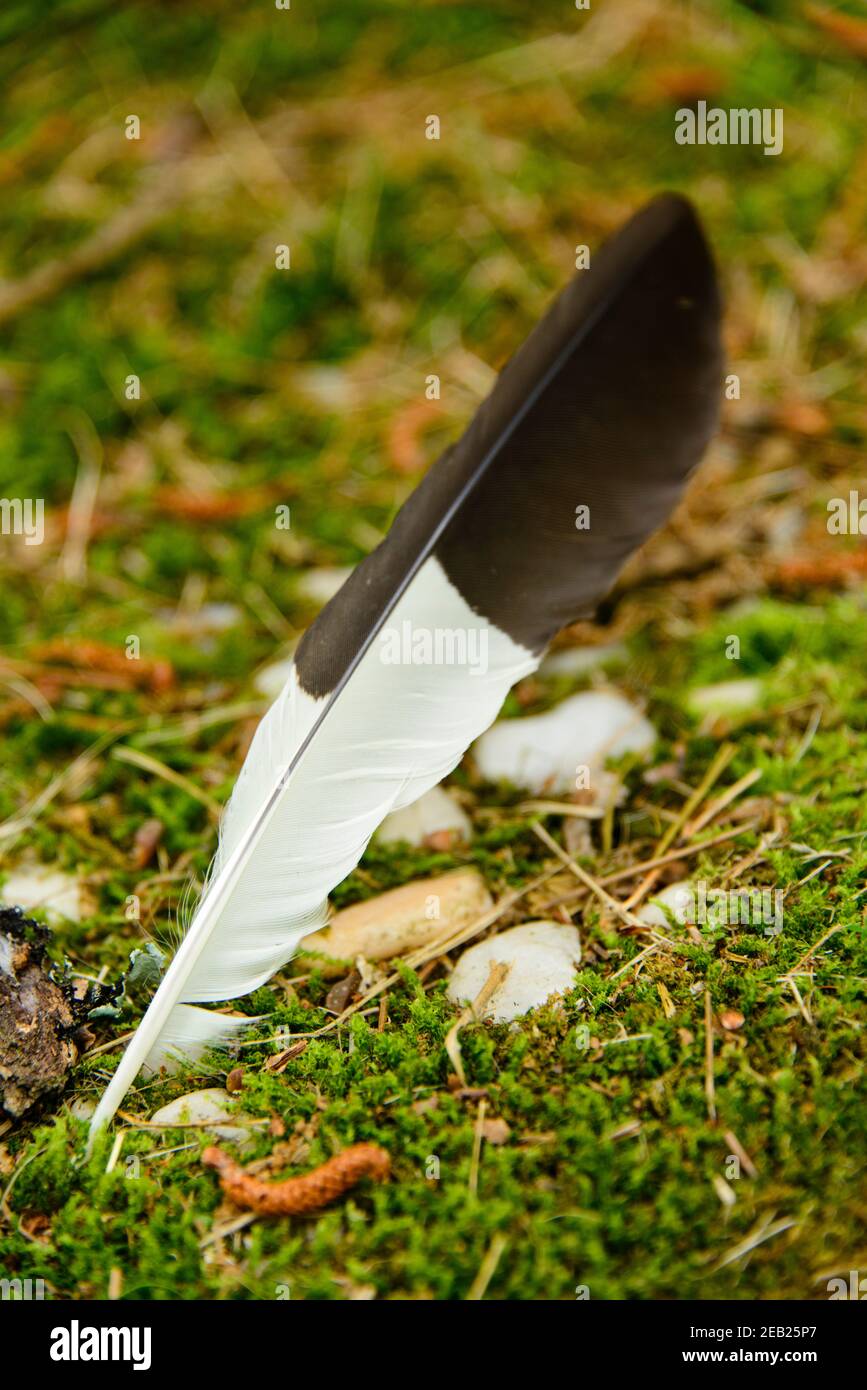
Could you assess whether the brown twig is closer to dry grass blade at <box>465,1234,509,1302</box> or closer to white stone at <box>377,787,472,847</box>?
dry grass blade at <box>465,1234,509,1302</box>

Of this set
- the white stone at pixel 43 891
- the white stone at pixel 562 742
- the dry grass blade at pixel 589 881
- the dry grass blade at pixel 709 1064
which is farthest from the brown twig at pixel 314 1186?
the white stone at pixel 562 742

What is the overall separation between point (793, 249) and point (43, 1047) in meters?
3.53

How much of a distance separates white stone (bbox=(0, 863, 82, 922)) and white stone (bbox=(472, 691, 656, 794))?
97 cm

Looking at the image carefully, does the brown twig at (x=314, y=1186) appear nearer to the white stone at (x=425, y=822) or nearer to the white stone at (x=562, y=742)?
the white stone at (x=425, y=822)

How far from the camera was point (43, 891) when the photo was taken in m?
2.25

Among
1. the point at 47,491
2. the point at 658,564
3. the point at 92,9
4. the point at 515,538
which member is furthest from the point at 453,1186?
the point at 92,9

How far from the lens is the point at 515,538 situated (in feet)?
6.82

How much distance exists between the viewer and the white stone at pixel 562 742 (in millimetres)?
2352

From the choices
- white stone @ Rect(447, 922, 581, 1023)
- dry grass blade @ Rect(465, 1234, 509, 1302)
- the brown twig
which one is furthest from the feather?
dry grass blade @ Rect(465, 1234, 509, 1302)

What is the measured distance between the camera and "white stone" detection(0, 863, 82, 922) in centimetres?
221

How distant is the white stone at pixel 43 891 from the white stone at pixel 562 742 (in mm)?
972

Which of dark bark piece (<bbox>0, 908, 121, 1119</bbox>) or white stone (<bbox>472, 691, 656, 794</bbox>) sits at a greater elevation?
white stone (<bbox>472, 691, 656, 794</bbox>)

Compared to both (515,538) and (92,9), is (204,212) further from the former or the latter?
(515,538)

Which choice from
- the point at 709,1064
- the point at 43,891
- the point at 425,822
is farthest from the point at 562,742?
the point at 43,891
